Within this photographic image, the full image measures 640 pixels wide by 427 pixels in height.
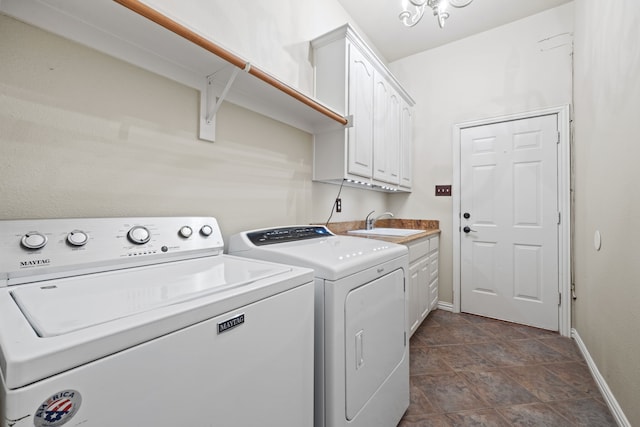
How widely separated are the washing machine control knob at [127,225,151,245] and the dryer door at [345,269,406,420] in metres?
0.74

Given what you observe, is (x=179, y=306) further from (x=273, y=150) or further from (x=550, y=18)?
(x=550, y=18)

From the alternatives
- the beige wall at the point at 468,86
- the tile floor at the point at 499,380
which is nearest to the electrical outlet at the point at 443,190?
the beige wall at the point at 468,86

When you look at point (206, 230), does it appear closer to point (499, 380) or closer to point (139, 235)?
point (139, 235)

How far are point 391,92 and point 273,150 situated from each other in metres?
1.54

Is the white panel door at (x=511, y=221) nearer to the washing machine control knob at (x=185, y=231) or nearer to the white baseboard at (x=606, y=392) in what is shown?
the white baseboard at (x=606, y=392)

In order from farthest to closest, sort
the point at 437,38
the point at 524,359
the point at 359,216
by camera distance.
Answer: the point at 437,38
the point at 359,216
the point at 524,359

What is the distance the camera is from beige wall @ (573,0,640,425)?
131 centimetres

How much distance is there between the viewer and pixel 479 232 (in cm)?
286

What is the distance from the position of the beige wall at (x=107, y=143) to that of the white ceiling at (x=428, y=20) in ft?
6.16

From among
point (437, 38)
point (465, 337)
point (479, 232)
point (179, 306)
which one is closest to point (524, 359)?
point (465, 337)

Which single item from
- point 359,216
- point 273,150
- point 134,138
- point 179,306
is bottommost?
point 179,306

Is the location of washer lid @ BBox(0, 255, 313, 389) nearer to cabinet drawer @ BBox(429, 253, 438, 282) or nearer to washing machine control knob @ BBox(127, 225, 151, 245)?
washing machine control knob @ BBox(127, 225, 151, 245)

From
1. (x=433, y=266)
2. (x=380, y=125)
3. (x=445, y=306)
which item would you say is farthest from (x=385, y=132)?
(x=445, y=306)

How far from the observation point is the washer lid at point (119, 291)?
50 cm
